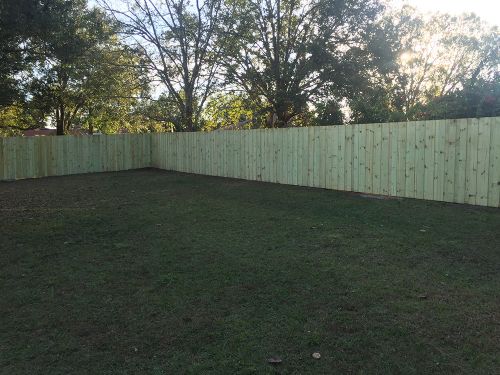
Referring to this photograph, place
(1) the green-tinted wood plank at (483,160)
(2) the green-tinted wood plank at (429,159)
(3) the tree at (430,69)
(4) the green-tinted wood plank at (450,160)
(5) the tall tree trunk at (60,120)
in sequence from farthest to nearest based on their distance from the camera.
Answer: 1. (5) the tall tree trunk at (60,120)
2. (3) the tree at (430,69)
3. (2) the green-tinted wood plank at (429,159)
4. (4) the green-tinted wood plank at (450,160)
5. (1) the green-tinted wood plank at (483,160)

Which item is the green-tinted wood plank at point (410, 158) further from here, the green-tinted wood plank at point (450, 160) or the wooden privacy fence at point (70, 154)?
the wooden privacy fence at point (70, 154)

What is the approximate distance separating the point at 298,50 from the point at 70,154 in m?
9.23

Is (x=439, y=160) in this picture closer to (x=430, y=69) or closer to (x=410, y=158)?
Answer: (x=410, y=158)

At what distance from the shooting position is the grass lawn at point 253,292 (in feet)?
7.81

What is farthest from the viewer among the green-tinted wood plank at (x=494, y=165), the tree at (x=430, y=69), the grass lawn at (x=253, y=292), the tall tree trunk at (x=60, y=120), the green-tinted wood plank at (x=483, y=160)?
the tall tree trunk at (x=60, y=120)

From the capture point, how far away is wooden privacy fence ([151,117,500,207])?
667 centimetres

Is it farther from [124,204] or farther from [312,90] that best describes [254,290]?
[312,90]

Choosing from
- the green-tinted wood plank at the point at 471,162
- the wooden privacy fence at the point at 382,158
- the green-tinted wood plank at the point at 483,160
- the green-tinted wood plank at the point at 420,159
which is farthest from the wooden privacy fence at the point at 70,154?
the green-tinted wood plank at the point at 483,160

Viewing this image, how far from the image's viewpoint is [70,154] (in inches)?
590

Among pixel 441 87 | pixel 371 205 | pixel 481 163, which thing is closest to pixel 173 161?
pixel 371 205

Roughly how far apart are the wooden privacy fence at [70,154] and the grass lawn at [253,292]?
8515 mm

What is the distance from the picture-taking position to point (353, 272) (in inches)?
147

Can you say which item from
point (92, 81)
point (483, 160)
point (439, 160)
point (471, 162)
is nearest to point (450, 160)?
point (439, 160)

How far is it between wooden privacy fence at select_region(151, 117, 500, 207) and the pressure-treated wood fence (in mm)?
15
